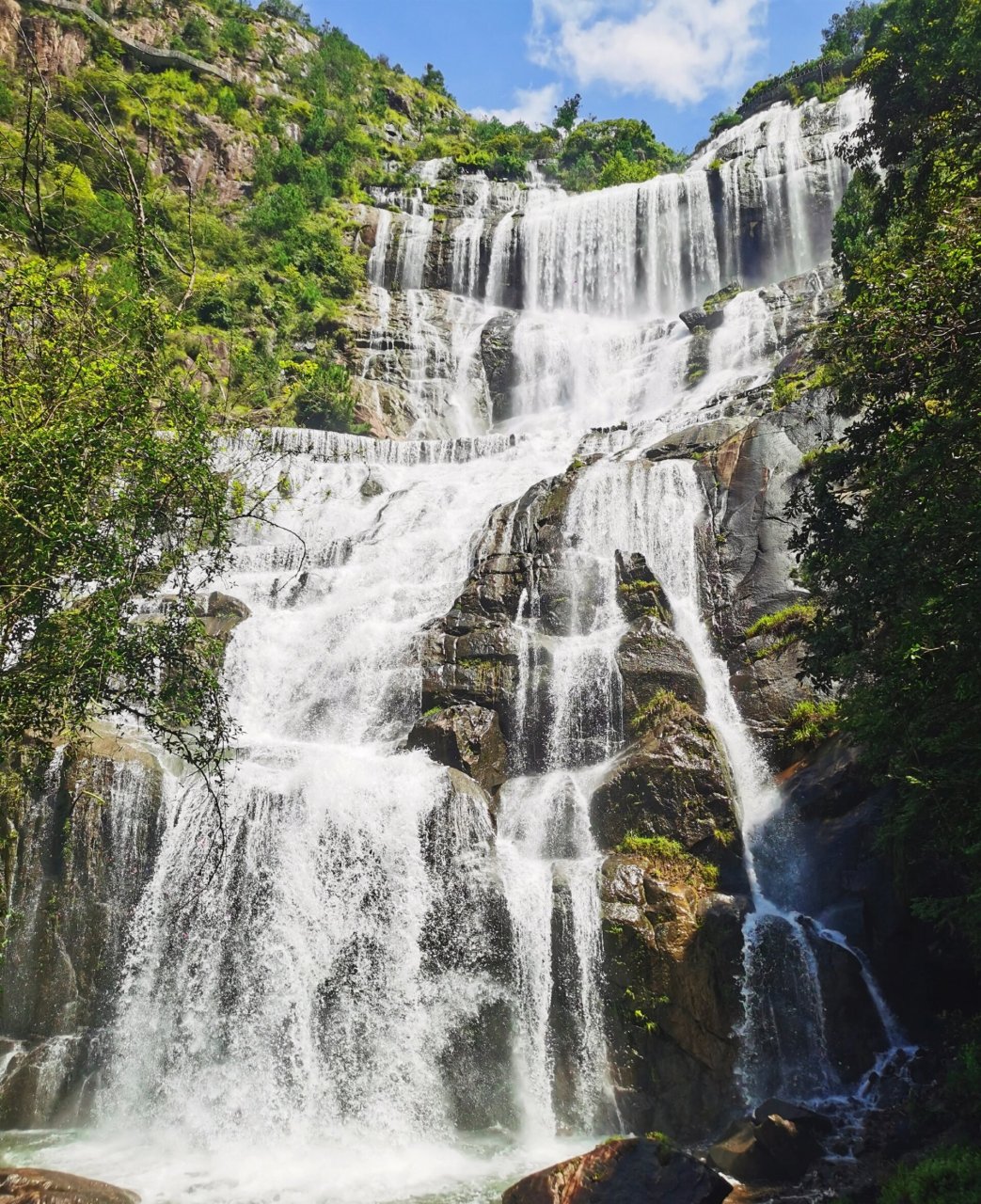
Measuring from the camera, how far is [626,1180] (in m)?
8.27

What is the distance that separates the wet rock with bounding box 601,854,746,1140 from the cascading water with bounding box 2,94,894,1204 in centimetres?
30

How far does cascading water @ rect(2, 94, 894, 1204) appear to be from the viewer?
34.8 ft

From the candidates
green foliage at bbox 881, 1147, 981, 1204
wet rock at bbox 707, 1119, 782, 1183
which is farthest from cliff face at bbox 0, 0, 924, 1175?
green foliage at bbox 881, 1147, 981, 1204

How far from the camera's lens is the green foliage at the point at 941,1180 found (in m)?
6.89

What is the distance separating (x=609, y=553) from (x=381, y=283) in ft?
107

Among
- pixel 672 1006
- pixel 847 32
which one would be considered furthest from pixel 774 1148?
pixel 847 32

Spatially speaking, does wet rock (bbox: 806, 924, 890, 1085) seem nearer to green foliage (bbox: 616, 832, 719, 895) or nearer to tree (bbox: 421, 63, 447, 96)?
green foliage (bbox: 616, 832, 719, 895)

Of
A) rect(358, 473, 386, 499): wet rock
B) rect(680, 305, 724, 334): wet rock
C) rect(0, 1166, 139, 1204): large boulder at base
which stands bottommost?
rect(0, 1166, 139, 1204): large boulder at base

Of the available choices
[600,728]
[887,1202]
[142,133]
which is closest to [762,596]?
[600,728]

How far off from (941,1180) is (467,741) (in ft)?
32.8

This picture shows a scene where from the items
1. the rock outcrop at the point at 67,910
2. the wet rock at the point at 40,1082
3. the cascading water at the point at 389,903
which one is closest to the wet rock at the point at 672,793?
the cascading water at the point at 389,903

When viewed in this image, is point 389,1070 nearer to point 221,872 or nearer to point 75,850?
point 221,872

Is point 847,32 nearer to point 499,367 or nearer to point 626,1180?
point 499,367

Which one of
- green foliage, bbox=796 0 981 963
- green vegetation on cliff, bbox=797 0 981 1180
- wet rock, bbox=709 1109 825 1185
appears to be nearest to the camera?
green vegetation on cliff, bbox=797 0 981 1180
